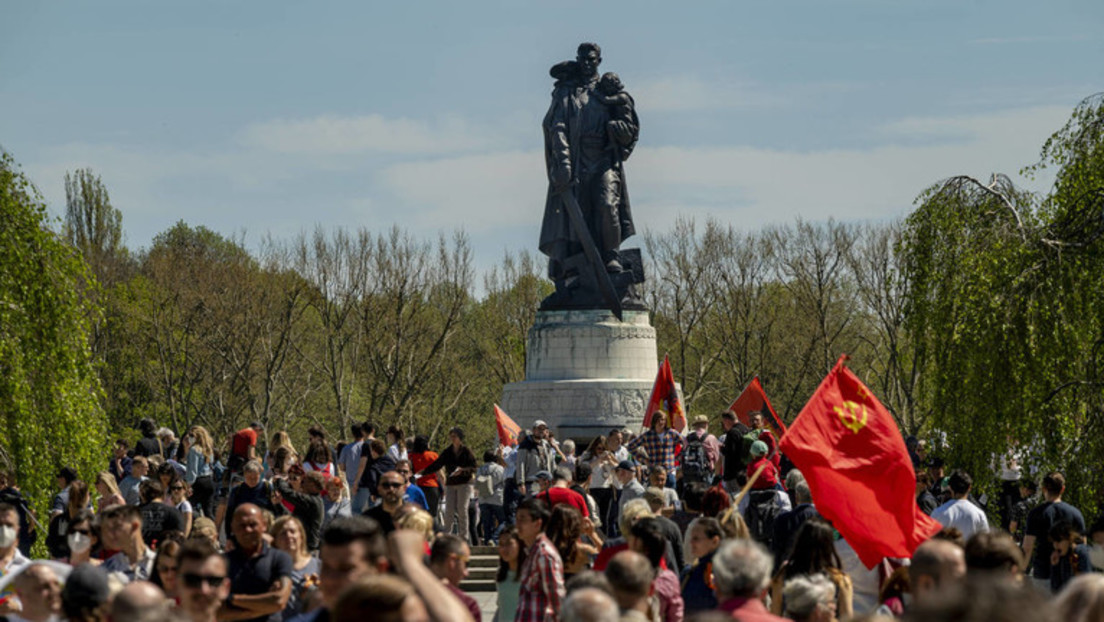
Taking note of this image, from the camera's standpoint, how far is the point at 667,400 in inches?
990

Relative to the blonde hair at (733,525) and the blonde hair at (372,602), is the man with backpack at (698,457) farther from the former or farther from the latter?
the blonde hair at (372,602)

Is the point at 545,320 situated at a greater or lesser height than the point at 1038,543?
greater

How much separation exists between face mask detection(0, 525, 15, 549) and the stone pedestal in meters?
20.6

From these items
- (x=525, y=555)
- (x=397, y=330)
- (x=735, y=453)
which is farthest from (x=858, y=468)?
(x=397, y=330)

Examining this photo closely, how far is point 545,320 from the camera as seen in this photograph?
31484mm

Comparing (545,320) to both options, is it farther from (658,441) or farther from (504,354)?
(504,354)

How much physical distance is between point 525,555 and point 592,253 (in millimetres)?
21137

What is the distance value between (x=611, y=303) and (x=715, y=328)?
24416 millimetres

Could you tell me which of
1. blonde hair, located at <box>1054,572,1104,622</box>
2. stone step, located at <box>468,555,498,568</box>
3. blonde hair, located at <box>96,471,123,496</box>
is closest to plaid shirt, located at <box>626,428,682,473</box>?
stone step, located at <box>468,555,498,568</box>

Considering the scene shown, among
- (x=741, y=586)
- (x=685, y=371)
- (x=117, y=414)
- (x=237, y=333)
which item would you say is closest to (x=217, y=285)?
(x=237, y=333)

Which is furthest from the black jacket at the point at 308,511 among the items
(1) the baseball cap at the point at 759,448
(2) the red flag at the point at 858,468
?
(2) the red flag at the point at 858,468

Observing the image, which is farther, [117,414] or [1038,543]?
[117,414]

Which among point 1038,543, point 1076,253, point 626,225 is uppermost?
→ point 626,225

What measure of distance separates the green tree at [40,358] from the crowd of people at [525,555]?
1.18ft
